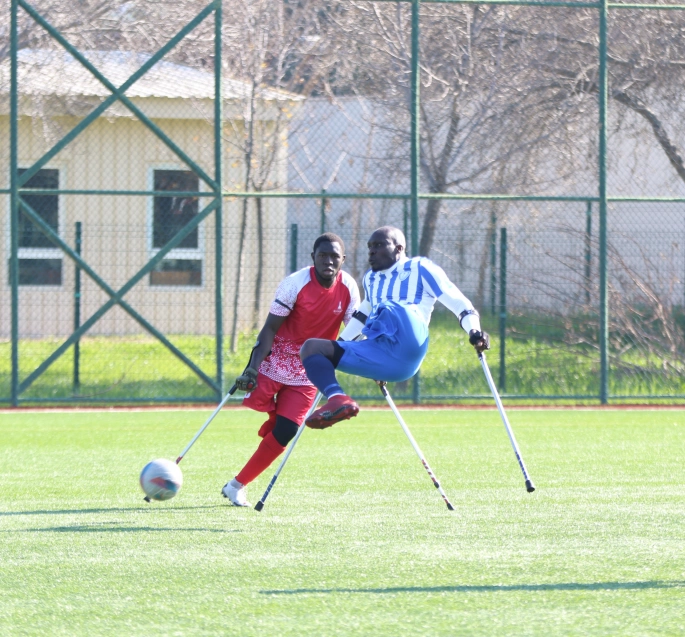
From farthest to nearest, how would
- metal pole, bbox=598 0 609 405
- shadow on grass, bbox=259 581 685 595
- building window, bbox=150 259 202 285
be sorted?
1. building window, bbox=150 259 202 285
2. metal pole, bbox=598 0 609 405
3. shadow on grass, bbox=259 581 685 595

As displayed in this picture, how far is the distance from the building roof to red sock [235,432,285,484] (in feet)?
29.6

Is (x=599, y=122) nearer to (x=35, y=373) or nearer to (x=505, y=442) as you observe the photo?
(x=505, y=442)

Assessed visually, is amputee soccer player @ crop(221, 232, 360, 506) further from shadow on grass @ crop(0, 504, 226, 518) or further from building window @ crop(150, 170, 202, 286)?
building window @ crop(150, 170, 202, 286)

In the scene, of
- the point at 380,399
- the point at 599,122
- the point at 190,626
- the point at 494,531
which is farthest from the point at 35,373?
the point at 190,626

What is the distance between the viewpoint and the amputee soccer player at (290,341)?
7508 mm

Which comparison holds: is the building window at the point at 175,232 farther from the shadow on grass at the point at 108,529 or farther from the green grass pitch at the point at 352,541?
the shadow on grass at the point at 108,529

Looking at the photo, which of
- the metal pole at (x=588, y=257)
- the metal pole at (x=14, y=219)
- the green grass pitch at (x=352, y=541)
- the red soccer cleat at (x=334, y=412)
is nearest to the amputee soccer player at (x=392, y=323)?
the red soccer cleat at (x=334, y=412)

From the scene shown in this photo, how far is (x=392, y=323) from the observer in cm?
697

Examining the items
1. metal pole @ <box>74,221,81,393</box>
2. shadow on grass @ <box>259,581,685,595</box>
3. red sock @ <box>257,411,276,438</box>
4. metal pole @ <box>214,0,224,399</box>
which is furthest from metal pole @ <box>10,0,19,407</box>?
shadow on grass @ <box>259,581,685,595</box>

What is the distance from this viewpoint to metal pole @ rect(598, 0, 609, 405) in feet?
44.8

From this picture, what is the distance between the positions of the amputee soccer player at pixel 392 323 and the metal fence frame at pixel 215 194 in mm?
5734

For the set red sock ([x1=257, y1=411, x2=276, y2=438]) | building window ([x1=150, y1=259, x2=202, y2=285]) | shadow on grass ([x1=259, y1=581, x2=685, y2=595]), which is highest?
building window ([x1=150, y1=259, x2=202, y2=285])

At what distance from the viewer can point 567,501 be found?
7379mm

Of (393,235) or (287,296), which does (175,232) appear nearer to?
(287,296)
